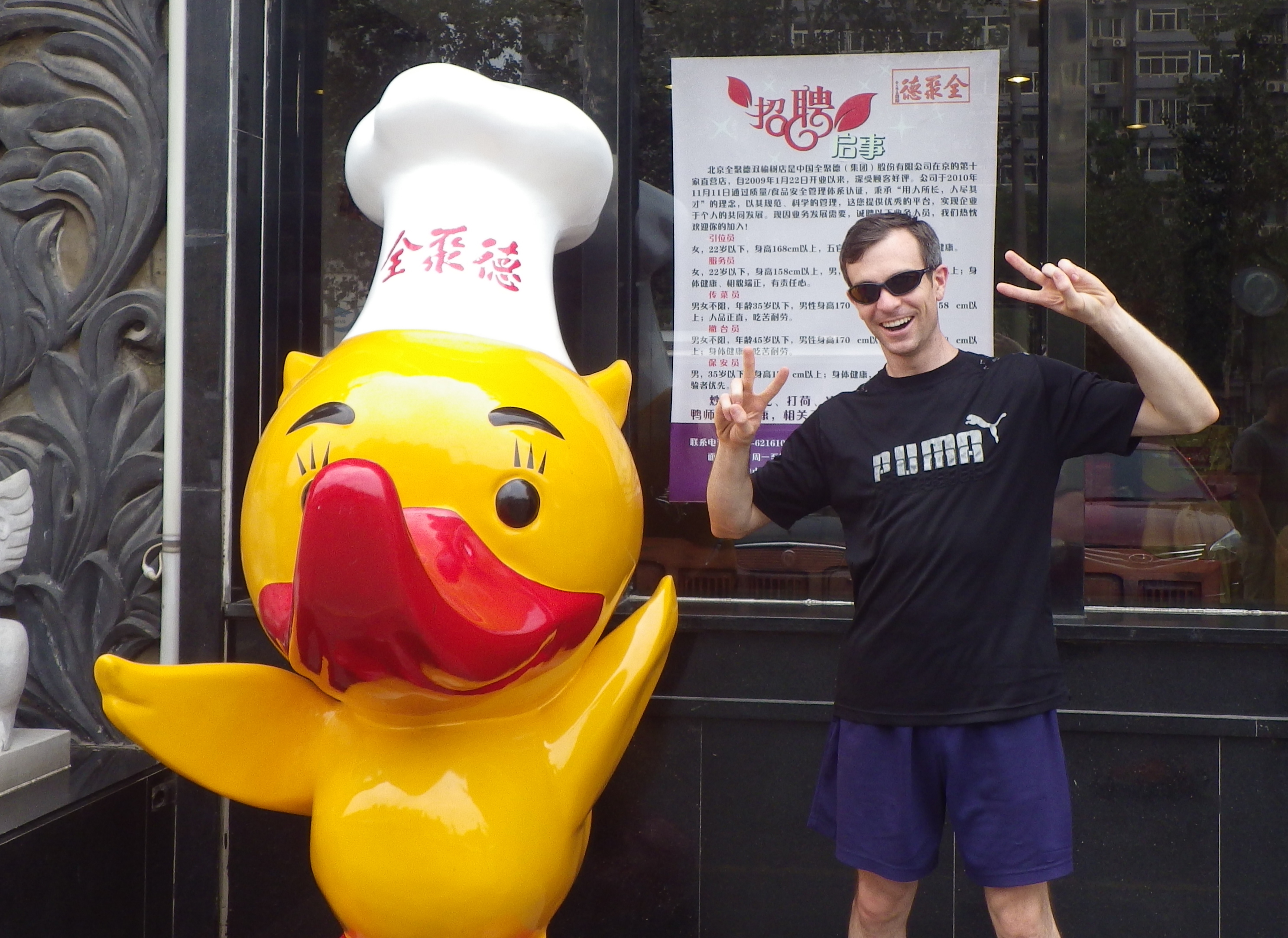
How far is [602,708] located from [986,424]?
1.02 m

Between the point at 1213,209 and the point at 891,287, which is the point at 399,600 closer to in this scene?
the point at 891,287

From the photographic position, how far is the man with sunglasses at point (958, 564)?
245 cm

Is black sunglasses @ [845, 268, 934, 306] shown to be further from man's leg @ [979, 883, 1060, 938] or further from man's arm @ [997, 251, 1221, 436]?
man's leg @ [979, 883, 1060, 938]

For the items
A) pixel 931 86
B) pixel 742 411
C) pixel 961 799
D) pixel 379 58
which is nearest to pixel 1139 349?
pixel 742 411

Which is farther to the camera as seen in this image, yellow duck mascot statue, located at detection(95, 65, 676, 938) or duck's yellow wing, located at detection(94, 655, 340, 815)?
duck's yellow wing, located at detection(94, 655, 340, 815)

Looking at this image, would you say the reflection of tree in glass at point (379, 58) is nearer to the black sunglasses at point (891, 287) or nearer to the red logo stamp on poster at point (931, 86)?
the red logo stamp on poster at point (931, 86)

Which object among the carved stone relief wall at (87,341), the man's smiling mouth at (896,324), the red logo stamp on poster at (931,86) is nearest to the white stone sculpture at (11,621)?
the carved stone relief wall at (87,341)

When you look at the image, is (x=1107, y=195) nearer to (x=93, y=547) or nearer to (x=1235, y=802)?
(x=1235, y=802)

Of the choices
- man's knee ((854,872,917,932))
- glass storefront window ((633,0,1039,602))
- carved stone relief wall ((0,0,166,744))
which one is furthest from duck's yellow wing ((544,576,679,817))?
carved stone relief wall ((0,0,166,744))

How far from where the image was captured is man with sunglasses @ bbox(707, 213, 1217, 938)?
245 centimetres

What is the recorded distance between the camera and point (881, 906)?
2.62 meters

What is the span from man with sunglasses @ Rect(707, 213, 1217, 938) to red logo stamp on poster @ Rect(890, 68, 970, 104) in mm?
1428

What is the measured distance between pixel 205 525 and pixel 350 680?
1710 mm

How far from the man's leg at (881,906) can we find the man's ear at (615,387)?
3.89 ft
